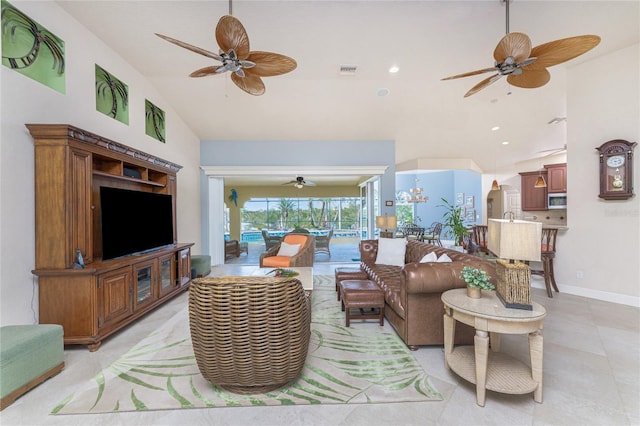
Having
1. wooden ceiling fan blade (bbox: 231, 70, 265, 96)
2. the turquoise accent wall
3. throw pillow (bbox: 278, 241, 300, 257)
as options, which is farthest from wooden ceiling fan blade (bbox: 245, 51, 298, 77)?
the turquoise accent wall

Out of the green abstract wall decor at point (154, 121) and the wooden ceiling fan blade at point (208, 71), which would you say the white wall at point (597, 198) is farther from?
the green abstract wall decor at point (154, 121)

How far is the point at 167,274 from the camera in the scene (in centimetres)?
392

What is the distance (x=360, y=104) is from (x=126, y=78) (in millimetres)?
3894

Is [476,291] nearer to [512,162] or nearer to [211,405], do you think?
[211,405]

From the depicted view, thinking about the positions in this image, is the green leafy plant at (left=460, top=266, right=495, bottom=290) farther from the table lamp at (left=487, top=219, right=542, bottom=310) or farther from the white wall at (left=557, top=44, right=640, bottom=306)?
the white wall at (left=557, top=44, right=640, bottom=306)

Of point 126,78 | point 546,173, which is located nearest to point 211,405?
point 126,78

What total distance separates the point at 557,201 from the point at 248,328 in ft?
28.1

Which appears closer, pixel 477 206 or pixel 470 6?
pixel 470 6

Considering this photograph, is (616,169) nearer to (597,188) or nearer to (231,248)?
(597,188)

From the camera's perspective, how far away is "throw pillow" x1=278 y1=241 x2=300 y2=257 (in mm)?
5207

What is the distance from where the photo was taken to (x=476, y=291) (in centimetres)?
208

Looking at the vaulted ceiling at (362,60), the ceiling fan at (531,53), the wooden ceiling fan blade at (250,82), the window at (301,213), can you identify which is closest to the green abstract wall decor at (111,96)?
the vaulted ceiling at (362,60)

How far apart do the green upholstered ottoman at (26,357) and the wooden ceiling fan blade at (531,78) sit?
16.2 feet

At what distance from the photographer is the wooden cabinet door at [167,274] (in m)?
3.72
